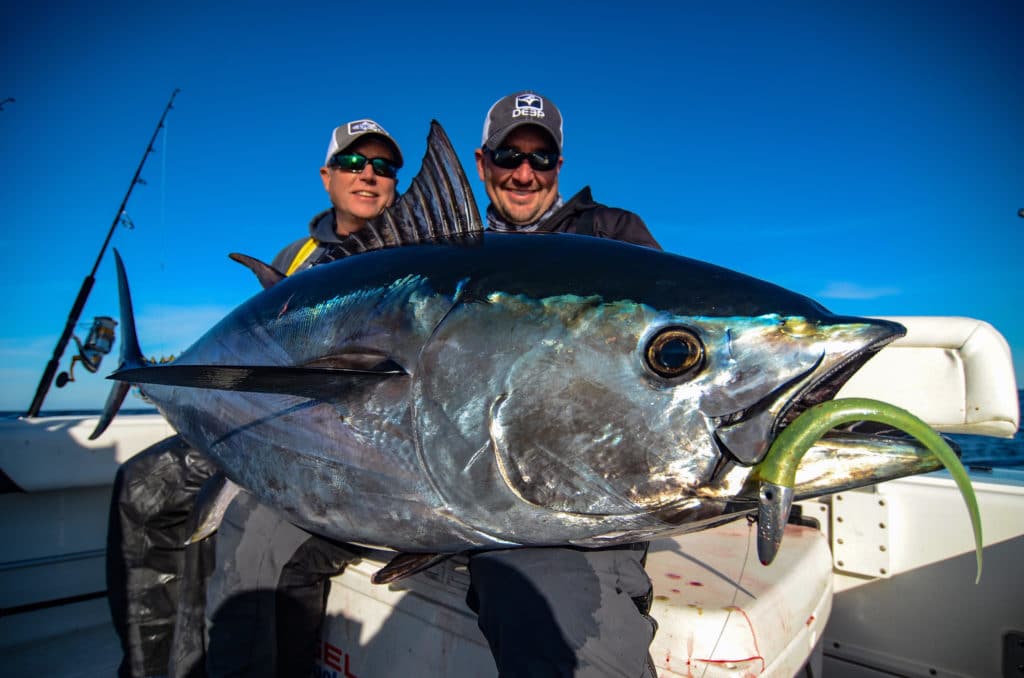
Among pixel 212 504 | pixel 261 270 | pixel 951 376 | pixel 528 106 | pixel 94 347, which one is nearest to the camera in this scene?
pixel 212 504

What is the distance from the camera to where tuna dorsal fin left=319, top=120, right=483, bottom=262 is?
1628 millimetres

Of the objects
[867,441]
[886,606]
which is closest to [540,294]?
[867,441]

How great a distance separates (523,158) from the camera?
111 inches

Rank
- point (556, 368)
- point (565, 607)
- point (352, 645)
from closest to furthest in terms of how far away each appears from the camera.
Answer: point (556, 368) < point (565, 607) < point (352, 645)

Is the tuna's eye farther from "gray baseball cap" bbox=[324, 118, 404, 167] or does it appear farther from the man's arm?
"gray baseball cap" bbox=[324, 118, 404, 167]

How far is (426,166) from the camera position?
1694mm

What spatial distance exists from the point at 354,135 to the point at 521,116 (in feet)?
4.33

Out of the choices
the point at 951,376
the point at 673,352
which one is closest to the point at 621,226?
the point at 673,352

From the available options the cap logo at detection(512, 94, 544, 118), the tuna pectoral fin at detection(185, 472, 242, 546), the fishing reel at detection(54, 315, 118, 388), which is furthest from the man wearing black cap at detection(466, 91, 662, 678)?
the fishing reel at detection(54, 315, 118, 388)

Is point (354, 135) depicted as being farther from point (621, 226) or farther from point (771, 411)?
point (771, 411)

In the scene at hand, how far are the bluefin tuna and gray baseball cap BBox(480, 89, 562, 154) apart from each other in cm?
148

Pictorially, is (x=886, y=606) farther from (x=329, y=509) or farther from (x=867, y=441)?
(x=329, y=509)

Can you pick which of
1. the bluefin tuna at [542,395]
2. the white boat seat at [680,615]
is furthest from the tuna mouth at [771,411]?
the white boat seat at [680,615]

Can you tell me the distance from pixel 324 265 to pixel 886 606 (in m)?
2.79
